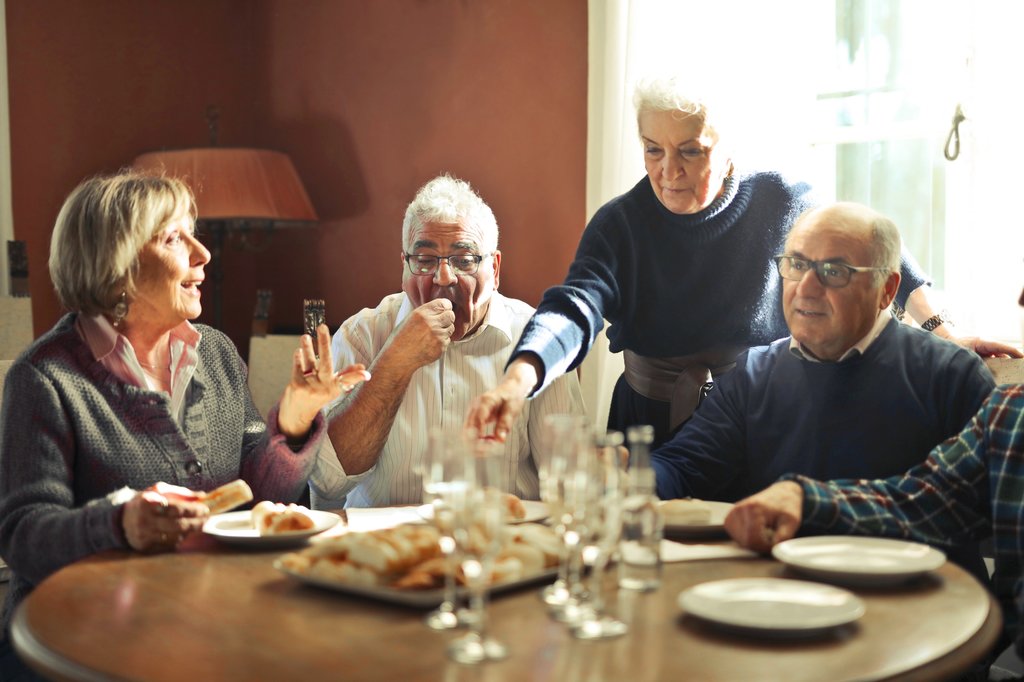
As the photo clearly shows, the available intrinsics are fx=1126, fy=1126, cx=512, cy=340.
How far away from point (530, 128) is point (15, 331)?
1.90m

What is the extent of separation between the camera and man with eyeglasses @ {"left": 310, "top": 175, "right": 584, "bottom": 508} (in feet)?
7.59

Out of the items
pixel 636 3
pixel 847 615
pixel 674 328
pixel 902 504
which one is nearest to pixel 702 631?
pixel 847 615

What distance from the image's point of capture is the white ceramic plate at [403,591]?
135 centimetres

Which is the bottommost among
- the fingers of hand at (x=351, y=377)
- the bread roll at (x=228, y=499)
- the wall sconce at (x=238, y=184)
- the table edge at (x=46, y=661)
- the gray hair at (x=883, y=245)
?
the table edge at (x=46, y=661)

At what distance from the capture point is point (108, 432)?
1853mm

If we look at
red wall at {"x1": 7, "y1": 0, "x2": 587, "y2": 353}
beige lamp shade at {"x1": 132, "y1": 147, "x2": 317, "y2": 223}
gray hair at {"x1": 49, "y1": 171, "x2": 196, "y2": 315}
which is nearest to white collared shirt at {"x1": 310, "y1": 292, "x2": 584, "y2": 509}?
gray hair at {"x1": 49, "y1": 171, "x2": 196, "y2": 315}

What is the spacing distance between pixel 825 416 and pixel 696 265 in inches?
21.4

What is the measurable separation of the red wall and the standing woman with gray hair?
1367 millimetres

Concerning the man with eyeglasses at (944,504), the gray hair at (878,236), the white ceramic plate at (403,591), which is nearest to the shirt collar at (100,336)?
the white ceramic plate at (403,591)

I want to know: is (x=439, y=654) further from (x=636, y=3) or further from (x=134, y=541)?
(x=636, y=3)

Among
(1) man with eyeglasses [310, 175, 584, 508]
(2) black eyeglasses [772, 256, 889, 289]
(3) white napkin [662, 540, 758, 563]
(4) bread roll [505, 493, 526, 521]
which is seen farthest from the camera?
(1) man with eyeglasses [310, 175, 584, 508]

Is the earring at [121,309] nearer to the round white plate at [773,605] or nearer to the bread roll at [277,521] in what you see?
the bread roll at [277,521]

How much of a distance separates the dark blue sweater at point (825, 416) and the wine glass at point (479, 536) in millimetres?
971

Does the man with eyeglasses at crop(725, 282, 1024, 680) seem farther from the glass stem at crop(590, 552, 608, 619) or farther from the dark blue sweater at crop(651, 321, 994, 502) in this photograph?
the glass stem at crop(590, 552, 608, 619)
